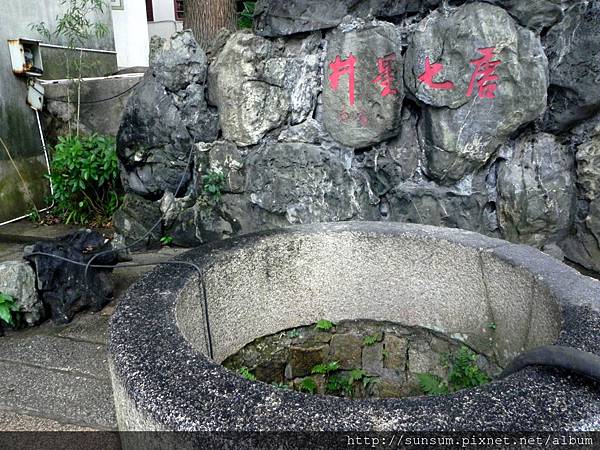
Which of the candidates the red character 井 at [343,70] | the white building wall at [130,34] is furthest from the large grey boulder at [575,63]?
the white building wall at [130,34]

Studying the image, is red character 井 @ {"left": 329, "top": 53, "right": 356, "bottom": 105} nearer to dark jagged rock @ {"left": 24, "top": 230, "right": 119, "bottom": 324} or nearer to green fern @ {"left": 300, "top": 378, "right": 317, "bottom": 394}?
green fern @ {"left": 300, "top": 378, "right": 317, "bottom": 394}

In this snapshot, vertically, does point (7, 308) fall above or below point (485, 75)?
below

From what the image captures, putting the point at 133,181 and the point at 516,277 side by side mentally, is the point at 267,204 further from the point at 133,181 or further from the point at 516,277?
the point at 516,277

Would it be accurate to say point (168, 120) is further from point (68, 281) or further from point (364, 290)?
point (364, 290)

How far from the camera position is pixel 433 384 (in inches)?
115

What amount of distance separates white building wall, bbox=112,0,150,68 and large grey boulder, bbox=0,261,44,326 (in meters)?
8.16

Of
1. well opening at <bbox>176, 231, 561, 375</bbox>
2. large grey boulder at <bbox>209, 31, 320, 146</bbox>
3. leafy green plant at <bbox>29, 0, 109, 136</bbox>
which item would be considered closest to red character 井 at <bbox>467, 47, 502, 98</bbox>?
large grey boulder at <bbox>209, 31, 320, 146</bbox>

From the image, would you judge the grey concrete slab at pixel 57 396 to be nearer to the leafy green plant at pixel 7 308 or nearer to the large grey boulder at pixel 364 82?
the leafy green plant at pixel 7 308

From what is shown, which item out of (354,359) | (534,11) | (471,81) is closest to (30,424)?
(354,359)

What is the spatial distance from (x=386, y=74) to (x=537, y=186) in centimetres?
155

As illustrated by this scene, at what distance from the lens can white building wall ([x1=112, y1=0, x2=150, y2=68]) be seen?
1080 cm

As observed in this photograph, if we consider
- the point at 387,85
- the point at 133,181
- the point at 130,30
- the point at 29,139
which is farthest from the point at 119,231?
the point at 130,30

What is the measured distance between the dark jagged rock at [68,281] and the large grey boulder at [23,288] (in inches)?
2.3

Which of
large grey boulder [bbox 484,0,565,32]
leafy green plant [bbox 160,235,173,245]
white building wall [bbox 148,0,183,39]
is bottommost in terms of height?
leafy green plant [bbox 160,235,173,245]
